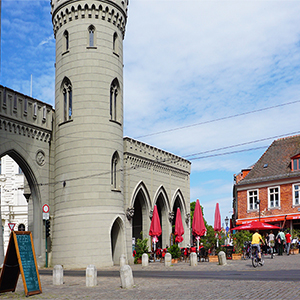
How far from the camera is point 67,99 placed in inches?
1256

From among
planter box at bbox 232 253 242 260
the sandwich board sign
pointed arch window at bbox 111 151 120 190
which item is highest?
pointed arch window at bbox 111 151 120 190

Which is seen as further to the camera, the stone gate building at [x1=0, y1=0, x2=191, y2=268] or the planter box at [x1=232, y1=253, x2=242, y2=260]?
the planter box at [x1=232, y1=253, x2=242, y2=260]

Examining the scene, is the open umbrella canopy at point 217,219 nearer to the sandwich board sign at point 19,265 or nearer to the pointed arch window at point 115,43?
the pointed arch window at point 115,43

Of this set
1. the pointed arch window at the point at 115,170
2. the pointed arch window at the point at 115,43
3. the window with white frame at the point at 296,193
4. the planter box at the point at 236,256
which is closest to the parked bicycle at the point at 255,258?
the planter box at the point at 236,256

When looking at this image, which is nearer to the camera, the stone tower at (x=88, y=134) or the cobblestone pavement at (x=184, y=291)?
the cobblestone pavement at (x=184, y=291)

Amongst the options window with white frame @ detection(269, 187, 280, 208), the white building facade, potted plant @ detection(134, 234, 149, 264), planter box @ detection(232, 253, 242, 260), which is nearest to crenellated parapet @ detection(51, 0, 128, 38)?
potted plant @ detection(134, 234, 149, 264)

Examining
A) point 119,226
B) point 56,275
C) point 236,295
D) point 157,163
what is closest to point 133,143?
point 157,163

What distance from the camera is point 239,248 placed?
31406 mm

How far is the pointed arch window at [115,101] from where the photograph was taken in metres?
32.2

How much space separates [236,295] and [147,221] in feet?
86.4

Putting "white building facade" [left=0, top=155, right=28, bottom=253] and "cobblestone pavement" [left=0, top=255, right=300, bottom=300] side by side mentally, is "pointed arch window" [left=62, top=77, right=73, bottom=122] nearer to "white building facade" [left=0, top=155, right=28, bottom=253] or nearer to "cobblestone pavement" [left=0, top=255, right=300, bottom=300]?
"cobblestone pavement" [left=0, top=255, right=300, bottom=300]

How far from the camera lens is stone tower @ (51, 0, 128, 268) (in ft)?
96.9

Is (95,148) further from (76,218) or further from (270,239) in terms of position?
(270,239)

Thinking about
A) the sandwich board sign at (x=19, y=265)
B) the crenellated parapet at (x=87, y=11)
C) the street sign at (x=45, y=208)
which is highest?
the crenellated parapet at (x=87, y=11)
